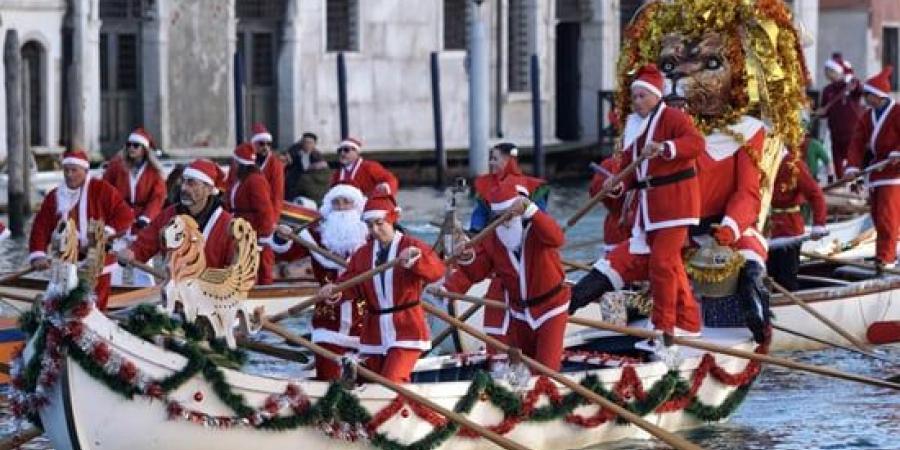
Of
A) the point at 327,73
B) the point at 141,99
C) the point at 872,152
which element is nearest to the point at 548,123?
the point at 327,73

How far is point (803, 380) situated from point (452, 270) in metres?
3.36

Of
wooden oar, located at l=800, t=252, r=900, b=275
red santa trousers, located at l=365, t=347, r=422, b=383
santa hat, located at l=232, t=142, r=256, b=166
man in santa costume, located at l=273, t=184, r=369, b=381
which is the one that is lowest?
wooden oar, located at l=800, t=252, r=900, b=275

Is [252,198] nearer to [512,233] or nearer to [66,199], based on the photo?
[66,199]

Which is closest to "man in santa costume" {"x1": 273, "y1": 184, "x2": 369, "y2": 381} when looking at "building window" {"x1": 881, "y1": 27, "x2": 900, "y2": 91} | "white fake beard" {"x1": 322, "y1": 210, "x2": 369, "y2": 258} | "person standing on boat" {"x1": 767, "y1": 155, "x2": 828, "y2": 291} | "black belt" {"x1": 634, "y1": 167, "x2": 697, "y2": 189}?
"white fake beard" {"x1": 322, "y1": 210, "x2": 369, "y2": 258}

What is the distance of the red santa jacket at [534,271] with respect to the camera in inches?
501

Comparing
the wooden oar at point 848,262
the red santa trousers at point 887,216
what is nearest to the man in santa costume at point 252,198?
the wooden oar at point 848,262

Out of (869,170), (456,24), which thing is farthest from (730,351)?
(456,24)

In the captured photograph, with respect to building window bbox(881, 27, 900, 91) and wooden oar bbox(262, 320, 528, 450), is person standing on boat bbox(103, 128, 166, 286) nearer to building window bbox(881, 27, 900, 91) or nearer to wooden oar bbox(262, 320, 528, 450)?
wooden oar bbox(262, 320, 528, 450)

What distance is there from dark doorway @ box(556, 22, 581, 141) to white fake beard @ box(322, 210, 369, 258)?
22.7 meters

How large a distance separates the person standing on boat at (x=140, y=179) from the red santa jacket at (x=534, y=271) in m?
5.00

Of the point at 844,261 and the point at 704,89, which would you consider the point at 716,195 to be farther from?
the point at 844,261

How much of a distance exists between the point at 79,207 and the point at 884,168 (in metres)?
5.70

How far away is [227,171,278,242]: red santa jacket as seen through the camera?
1739 cm

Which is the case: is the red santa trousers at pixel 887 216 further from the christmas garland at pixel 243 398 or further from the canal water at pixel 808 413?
the christmas garland at pixel 243 398
